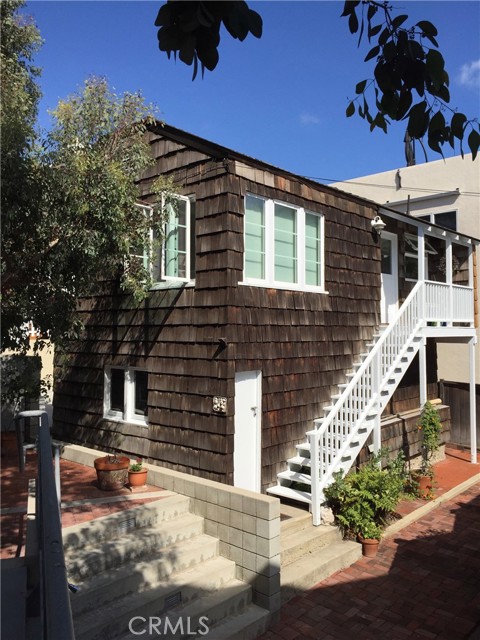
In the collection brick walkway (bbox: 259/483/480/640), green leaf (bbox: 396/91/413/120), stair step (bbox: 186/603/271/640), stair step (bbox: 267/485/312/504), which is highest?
green leaf (bbox: 396/91/413/120)

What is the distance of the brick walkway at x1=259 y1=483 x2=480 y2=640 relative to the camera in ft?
16.6

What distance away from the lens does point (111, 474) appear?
670cm

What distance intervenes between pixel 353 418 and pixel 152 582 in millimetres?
4345

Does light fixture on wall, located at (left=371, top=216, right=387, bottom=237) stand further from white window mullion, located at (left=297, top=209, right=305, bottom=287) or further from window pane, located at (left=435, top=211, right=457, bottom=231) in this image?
window pane, located at (left=435, top=211, right=457, bottom=231)

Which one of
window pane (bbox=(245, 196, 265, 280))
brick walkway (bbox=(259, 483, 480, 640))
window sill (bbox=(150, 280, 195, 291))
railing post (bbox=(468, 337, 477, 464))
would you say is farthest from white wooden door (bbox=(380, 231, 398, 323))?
window sill (bbox=(150, 280, 195, 291))

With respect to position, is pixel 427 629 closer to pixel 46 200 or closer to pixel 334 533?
pixel 334 533

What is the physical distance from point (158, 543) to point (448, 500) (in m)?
5.93

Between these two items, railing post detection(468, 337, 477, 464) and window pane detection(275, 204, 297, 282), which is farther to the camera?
railing post detection(468, 337, 477, 464)

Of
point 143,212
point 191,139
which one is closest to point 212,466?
point 143,212

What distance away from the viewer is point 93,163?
630 centimetres

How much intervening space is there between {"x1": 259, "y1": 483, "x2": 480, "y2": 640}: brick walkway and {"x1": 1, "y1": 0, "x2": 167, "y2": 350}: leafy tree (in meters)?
4.63

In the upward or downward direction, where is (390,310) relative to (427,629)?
upward

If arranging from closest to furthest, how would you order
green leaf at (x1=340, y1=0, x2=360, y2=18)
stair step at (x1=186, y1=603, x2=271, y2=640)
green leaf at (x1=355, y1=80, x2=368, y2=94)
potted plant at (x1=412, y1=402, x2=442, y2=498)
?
green leaf at (x1=340, y1=0, x2=360, y2=18) < green leaf at (x1=355, y1=80, x2=368, y2=94) < stair step at (x1=186, y1=603, x2=271, y2=640) < potted plant at (x1=412, y1=402, x2=442, y2=498)

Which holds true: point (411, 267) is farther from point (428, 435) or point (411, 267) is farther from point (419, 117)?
point (419, 117)
